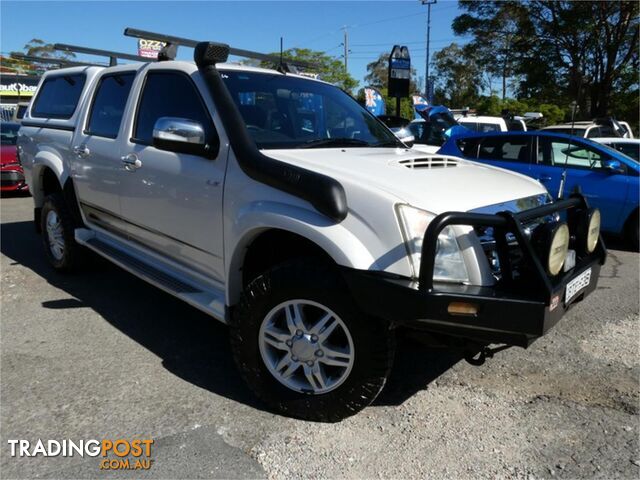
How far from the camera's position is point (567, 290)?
8.50ft

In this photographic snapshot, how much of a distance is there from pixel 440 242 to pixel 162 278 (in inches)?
79.2

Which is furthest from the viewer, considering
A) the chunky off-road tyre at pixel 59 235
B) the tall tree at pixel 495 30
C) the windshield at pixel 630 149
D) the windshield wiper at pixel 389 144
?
the tall tree at pixel 495 30

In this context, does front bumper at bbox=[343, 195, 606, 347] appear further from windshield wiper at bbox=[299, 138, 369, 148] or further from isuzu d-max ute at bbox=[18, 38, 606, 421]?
windshield wiper at bbox=[299, 138, 369, 148]

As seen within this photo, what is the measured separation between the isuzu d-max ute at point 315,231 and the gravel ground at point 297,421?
0.28 meters

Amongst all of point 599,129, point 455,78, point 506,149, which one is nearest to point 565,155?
point 506,149

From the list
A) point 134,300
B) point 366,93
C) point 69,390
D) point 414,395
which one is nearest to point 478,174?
point 414,395

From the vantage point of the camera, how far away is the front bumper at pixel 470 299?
7.52ft

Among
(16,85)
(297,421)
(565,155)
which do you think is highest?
(16,85)

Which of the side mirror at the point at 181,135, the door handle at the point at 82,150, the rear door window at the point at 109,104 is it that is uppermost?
the rear door window at the point at 109,104

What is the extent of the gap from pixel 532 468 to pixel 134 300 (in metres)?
3.41

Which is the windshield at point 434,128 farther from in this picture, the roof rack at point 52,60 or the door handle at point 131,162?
the door handle at point 131,162

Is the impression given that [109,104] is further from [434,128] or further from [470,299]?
[434,128]

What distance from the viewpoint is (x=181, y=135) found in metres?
3.12

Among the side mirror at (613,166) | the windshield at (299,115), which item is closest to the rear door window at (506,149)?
the side mirror at (613,166)
